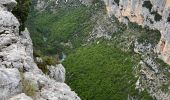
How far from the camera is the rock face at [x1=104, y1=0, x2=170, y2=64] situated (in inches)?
4606

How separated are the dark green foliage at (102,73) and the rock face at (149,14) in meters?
8.95

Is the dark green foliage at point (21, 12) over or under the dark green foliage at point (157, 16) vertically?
over

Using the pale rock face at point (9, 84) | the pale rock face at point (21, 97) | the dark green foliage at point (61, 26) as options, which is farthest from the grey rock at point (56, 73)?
the dark green foliage at point (61, 26)

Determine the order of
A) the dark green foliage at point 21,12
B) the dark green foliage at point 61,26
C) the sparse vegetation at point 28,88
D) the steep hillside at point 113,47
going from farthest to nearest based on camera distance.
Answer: the dark green foliage at point 61,26, the steep hillside at point 113,47, the dark green foliage at point 21,12, the sparse vegetation at point 28,88

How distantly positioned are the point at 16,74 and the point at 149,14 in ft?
299

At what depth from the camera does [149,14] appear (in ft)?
422

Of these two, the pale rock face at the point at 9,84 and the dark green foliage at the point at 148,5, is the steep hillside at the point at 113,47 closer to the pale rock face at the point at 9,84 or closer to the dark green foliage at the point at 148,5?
the dark green foliage at the point at 148,5

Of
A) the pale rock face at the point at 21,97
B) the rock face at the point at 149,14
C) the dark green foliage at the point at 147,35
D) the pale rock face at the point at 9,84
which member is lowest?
the dark green foliage at the point at 147,35

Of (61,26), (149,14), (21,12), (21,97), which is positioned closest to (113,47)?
(149,14)

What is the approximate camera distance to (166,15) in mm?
119062

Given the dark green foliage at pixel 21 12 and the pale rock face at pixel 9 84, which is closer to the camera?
the pale rock face at pixel 9 84

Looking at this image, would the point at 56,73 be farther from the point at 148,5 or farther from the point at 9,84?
the point at 148,5

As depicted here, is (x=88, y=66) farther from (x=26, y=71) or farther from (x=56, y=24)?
(x=26, y=71)

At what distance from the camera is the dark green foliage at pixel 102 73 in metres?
116
